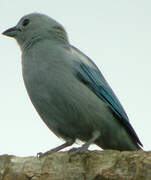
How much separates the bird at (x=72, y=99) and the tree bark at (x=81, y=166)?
1.16 metres

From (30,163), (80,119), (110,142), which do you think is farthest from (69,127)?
(30,163)

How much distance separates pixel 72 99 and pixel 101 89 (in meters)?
0.86

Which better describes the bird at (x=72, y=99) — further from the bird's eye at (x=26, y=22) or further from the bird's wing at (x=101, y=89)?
the bird's eye at (x=26, y=22)

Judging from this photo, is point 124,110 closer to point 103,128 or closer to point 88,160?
point 103,128

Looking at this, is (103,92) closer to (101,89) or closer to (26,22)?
(101,89)

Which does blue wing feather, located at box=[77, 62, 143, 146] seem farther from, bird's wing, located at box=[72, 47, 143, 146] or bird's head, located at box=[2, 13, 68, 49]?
bird's head, located at box=[2, 13, 68, 49]

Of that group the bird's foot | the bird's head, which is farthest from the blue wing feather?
the bird's foot

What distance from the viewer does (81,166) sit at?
5.70 m

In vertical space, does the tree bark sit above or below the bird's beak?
below

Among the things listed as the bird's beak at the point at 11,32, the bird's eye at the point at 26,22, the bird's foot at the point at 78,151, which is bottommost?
the bird's foot at the point at 78,151

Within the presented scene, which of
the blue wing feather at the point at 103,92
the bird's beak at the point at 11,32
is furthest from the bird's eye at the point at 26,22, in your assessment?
the blue wing feather at the point at 103,92

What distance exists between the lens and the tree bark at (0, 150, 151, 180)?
523cm

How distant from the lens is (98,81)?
26.2ft

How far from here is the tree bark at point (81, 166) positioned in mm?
5230
